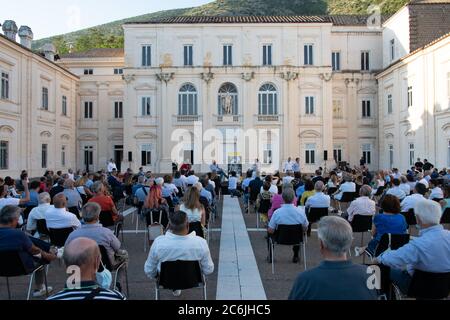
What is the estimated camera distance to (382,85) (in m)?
39.6

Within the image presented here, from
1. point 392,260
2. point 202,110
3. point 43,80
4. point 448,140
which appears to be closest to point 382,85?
point 448,140

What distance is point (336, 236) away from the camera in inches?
146

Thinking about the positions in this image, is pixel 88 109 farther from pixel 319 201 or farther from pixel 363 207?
pixel 363 207

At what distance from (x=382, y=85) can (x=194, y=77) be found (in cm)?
1712

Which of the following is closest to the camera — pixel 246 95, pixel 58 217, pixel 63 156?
pixel 58 217

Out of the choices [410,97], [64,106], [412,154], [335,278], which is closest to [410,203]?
[335,278]

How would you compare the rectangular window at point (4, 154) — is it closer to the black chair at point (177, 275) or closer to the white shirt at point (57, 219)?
the white shirt at point (57, 219)

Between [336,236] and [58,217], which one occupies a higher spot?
[336,236]

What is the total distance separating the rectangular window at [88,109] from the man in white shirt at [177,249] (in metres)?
40.6

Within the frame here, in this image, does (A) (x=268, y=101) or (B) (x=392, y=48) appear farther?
(A) (x=268, y=101)

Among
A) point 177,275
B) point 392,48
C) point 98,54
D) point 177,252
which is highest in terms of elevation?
point 98,54

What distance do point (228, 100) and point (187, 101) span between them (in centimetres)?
381

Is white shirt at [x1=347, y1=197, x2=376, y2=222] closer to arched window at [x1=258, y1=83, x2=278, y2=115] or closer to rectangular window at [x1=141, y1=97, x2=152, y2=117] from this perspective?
arched window at [x1=258, y1=83, x2=278, y2=115]

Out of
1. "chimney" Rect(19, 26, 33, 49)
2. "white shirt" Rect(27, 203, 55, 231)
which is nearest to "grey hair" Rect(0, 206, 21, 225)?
"white shirt" Rect(27, 203, 55, 231)
